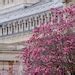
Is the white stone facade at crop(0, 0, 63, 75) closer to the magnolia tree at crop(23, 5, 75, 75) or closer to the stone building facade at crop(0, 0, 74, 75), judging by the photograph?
the stone building facade at crop(0, 0, 74, 75)

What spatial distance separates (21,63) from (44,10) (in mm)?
21464

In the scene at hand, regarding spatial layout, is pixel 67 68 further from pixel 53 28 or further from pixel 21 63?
pixel 21 63

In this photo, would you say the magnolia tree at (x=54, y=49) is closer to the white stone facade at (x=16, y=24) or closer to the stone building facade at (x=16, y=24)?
the white stone facade at (x=16, y=24)

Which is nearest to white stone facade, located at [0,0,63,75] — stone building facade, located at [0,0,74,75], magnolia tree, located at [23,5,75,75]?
stone building facade, located at [0,0,74,75]

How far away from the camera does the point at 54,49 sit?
2931 centimetres

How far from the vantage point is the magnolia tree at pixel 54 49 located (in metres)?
29.1

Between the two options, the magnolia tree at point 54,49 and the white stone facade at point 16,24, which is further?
the white stone facade at point 16,24

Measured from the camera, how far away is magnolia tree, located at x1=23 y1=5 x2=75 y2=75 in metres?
29.1

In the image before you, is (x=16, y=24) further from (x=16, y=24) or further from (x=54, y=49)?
(x=54, y=49)

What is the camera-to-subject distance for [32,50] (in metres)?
30.0

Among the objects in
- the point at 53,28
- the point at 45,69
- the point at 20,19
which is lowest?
the point at 45,69

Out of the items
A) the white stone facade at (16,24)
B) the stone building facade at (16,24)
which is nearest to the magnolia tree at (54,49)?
the white stone facade at (16,24)

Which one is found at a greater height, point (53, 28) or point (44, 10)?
point (44, 10)

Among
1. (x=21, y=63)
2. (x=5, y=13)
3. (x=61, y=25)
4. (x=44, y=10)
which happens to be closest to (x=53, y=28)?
(x=61, y=25)
